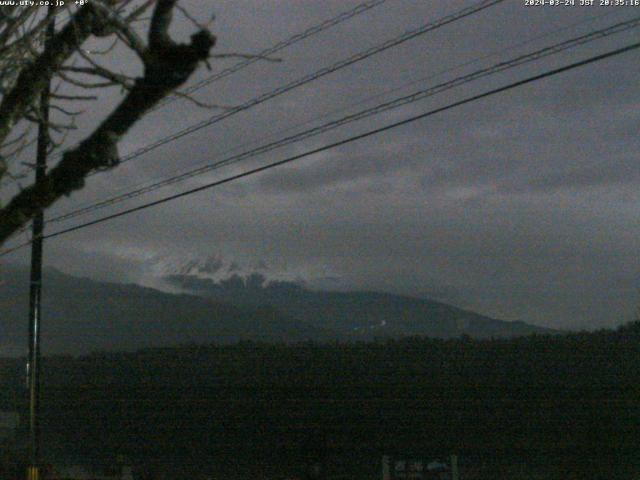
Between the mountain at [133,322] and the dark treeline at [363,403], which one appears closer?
the dark treeline at [363,403]

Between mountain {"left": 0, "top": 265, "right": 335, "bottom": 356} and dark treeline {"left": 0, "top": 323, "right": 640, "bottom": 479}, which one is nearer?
dark treeline {"left": 0, "top": 323, "right": 640, "bottom": 479}

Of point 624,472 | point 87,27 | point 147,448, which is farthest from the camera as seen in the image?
point 147,448

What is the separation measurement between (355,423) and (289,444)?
158 cm

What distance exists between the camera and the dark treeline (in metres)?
17.5

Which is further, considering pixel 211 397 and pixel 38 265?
pixel 211 397

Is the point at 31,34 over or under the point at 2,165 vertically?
over

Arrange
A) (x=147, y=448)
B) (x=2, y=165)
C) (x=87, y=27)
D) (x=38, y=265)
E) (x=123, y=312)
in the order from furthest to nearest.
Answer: (x=123, y=312), (x=147, y=448), (x=38, y=265), (x=2, y=165), (x=87, y=27)

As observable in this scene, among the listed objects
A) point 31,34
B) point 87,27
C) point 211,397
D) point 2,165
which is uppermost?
point 31,34

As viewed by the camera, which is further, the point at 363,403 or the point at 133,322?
Answer: the point at 133,322

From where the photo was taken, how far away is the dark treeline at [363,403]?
1753 cm

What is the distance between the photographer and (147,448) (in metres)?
21.0

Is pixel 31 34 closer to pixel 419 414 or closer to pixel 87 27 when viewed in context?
pixel 87 27

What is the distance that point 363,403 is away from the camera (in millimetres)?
19359

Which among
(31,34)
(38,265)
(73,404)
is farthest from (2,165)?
(73,404)
